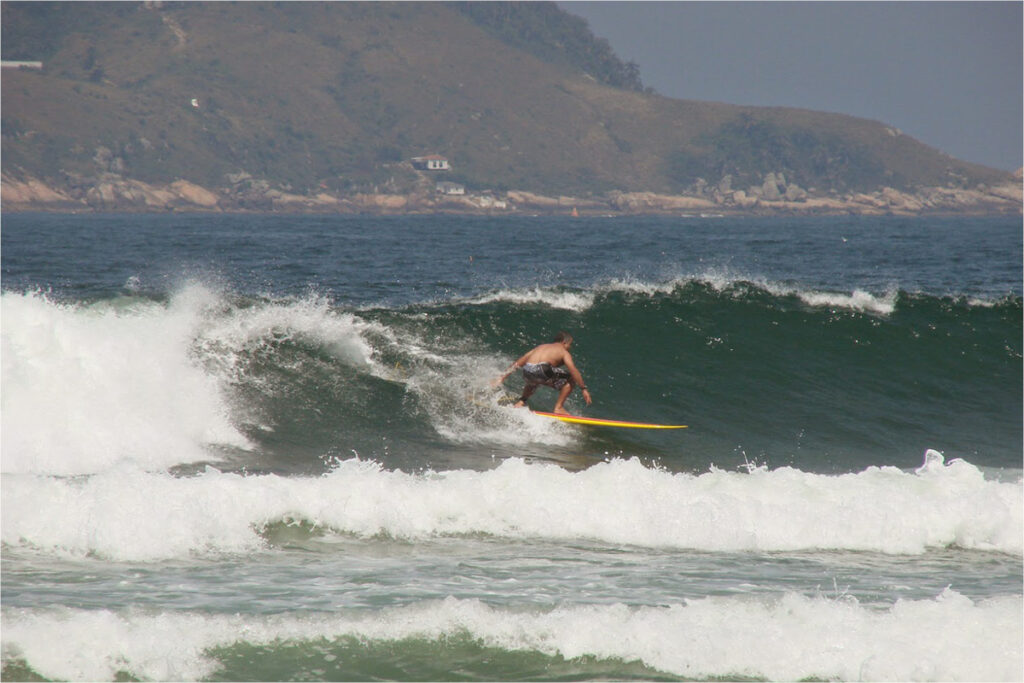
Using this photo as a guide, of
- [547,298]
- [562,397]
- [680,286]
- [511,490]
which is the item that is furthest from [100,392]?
[680,286]

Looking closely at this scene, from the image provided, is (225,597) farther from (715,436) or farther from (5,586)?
(715,436)

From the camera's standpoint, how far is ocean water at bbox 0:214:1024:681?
6445mm

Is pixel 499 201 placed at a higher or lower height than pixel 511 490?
higher

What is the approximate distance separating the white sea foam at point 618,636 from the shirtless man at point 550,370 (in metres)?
6.11

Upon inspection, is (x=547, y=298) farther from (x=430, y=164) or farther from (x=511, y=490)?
(x=430, y=164)

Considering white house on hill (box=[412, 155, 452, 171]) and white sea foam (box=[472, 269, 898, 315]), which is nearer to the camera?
Answer: white sea foam (box=[472, 269, 898, 315])

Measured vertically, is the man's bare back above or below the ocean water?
above

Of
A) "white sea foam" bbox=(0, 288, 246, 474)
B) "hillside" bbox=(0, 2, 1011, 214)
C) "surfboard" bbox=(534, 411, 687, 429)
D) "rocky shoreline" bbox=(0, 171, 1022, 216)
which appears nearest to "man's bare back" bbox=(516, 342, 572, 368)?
"surfboard" bbox=(534, 411, 687, 429)

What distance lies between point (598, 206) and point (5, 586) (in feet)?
515

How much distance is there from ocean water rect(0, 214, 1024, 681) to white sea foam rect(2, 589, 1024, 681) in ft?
0.06

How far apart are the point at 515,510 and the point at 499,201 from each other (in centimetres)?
15180

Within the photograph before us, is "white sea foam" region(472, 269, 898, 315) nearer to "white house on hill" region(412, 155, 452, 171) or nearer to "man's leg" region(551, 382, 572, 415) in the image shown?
→ "man's leg" region(551, 382, 572, 415)

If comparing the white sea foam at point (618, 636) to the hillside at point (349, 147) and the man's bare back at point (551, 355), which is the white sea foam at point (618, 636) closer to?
the man's bare back at point (551, 355)

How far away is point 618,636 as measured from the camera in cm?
652
